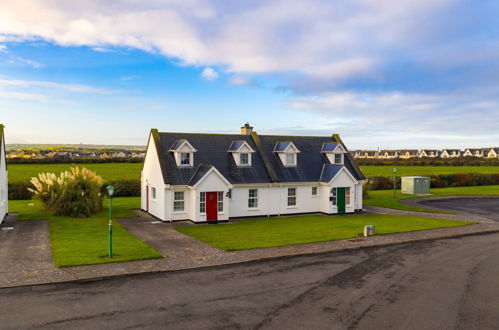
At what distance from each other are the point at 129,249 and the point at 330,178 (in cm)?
1886

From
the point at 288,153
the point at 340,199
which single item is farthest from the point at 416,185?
the point at 288,153

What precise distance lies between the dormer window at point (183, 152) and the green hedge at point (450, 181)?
3436cm

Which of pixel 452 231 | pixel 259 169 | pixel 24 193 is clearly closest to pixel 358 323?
pixel 452 231

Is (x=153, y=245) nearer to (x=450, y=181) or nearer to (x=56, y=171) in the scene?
(x=450, y=181)

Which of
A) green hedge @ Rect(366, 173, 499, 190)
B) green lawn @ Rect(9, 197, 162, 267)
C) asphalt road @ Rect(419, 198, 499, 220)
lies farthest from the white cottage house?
green hedge @ Rect(366, 173, 499, 190)

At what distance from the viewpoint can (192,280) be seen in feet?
48.1

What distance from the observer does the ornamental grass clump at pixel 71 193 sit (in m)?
29.8

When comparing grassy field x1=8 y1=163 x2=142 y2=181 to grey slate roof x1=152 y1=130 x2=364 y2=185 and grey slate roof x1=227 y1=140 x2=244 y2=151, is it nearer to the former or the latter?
grey slate roof x1=152 y1=130 x2=364 y2=185

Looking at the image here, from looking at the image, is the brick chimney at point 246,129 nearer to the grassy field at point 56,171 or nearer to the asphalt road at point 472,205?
the asphalt road at point 472,205

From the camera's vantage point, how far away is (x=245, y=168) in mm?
31359

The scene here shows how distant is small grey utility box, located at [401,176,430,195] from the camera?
51.0m

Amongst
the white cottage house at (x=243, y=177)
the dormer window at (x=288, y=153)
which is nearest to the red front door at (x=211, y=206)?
the white cottage house at (x=243, y=177)

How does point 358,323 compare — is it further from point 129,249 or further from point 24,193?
point 24,193

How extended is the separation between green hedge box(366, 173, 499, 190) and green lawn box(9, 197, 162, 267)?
39.5m
